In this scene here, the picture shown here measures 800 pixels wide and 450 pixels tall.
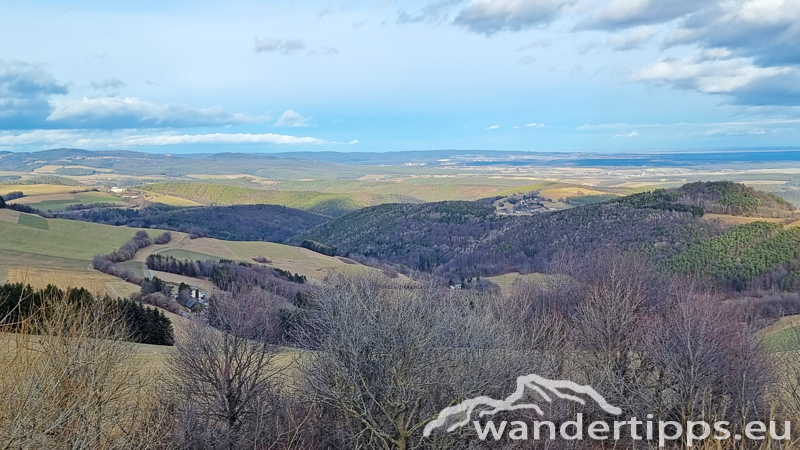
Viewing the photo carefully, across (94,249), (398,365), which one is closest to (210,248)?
(94,249)

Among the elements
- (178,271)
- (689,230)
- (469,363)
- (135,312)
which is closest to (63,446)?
(469,363)

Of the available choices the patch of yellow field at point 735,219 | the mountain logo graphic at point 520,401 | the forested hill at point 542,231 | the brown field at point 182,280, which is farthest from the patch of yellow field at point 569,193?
the mountain logo graphic at point 520,401

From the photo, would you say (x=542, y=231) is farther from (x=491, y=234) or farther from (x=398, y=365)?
(x=398, y=365)

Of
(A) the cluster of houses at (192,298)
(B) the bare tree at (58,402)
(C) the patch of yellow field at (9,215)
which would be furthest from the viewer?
(C) the patch of yellow field at (9,215)

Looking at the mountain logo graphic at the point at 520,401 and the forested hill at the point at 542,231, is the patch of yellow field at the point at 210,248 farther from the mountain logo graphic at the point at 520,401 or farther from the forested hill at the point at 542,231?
the mountain logo graphic at the point at 520,401

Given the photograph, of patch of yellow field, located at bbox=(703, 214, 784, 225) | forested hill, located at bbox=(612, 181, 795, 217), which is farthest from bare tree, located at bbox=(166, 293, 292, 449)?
forested hill, located at bbox=(612, 181, 795, 217)

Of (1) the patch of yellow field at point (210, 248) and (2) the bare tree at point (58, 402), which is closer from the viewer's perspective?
(2) the bare tree at point (58, 402)
